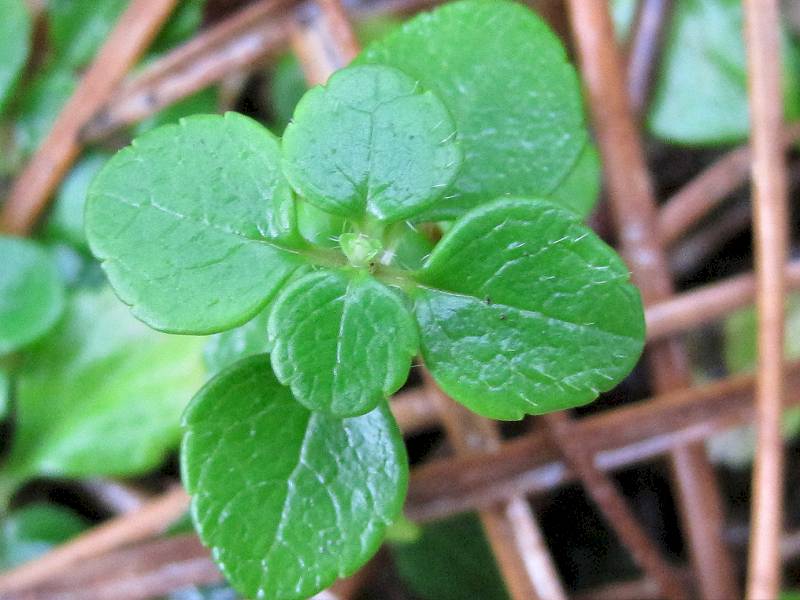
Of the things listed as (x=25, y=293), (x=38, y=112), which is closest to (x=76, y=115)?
(x=38, y=112)

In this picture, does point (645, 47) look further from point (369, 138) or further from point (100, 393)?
point (100, 393)

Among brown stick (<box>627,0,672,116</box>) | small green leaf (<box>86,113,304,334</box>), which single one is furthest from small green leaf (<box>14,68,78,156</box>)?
brown stick (<box>627,0,672,116</box>)

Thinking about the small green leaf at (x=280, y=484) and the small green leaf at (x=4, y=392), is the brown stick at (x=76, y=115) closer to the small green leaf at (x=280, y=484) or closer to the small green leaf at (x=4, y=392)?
the small green leaf at (x=4, y=392)

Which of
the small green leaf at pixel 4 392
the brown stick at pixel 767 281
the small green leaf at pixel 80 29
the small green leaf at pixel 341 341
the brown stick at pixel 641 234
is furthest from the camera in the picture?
the small green leaf at pixel 80 29

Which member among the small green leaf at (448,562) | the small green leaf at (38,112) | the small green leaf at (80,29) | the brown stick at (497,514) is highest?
the small green leaf at (80,29)

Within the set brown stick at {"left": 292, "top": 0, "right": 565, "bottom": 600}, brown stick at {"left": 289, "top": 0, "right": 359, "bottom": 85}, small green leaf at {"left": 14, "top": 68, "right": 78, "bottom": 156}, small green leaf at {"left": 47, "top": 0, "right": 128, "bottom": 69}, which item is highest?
small green leaf at {"left": 47, "top": 0, "right": 128, "bottom": 69}

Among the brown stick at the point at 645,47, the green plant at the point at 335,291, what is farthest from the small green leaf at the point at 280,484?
the brown stick at the point at 645,47

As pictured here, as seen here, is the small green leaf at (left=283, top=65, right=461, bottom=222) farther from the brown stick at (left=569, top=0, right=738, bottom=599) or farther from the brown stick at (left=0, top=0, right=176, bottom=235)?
the brown stick at (left=0, top=0, right=176, bottom=235)
